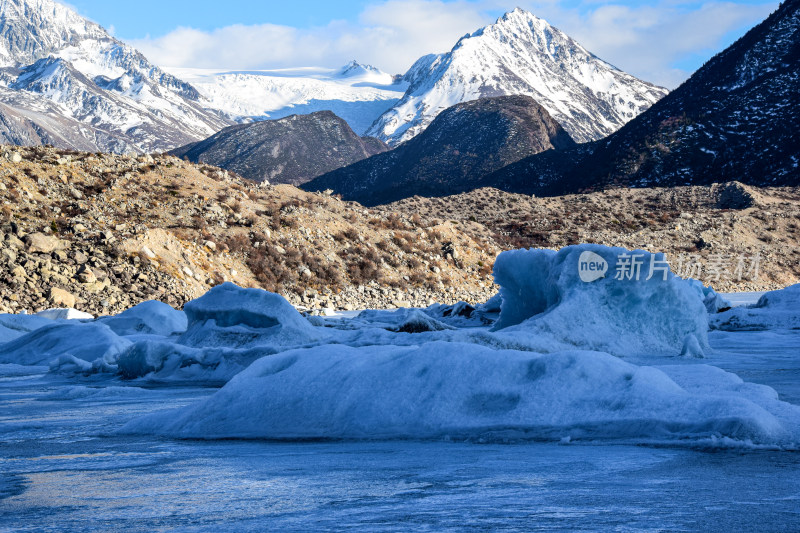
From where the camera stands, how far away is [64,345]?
10.4 meters

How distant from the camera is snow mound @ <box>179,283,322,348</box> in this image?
995 cm

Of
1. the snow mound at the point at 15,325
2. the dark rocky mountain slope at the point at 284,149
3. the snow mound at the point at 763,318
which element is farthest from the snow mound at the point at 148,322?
the dark rocky mountain slope at the point at 284,149

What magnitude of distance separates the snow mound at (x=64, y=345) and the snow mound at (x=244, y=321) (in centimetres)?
106

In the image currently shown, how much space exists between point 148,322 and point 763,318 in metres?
12.3

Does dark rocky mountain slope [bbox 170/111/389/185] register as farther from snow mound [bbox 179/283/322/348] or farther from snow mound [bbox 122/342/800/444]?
snow mound [bbox 122/342/800/444]

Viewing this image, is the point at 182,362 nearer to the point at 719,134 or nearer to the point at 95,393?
the point at 95,393

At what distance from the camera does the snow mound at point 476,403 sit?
13.9ft

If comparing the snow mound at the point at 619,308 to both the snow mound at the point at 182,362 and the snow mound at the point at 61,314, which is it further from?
the snow mound at the point at 61,314

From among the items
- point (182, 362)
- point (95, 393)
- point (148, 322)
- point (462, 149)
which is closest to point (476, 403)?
point (95, 393)

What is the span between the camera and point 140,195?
85.5ft

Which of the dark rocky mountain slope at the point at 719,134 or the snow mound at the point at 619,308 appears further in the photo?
the dark rocky mountain slope at the point at 719,134

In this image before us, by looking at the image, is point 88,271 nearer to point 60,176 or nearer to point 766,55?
point 60,176

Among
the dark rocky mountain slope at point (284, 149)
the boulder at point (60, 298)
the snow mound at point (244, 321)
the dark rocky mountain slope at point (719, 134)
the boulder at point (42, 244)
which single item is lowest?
the snow mound at point (244, 321)

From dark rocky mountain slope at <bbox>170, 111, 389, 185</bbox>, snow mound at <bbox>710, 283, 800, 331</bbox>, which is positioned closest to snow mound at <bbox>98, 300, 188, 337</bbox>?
snow mound at <bbox>710, 283, 800, 331</bbox>
